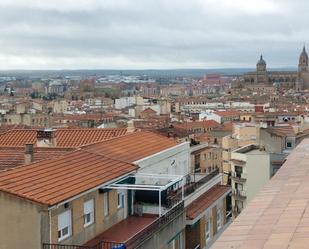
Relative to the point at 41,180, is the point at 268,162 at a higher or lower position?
lower

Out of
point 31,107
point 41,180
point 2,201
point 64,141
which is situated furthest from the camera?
point 31,107

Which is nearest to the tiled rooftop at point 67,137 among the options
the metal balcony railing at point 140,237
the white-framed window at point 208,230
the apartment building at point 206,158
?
the white-framed window at point 208,230

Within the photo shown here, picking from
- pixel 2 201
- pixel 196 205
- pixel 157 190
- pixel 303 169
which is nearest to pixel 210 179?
pixel 196 205

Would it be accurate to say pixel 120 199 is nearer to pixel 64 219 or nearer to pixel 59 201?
pixel 64 219

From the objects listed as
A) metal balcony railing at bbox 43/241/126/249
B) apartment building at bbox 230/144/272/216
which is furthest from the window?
apartment building at bbox 230/144/272/216

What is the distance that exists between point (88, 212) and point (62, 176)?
3.46 feet

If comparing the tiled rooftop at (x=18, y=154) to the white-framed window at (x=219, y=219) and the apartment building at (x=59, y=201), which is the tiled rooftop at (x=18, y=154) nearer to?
the apartment building at (x=59, y=201)

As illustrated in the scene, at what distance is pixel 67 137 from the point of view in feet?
80.9

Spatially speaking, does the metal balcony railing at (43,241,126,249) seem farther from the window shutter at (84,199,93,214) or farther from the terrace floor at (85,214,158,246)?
the window shutter at (84,199,93,214)

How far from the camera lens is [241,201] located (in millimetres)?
41688

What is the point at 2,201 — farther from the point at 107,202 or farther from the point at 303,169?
the point at 303,169

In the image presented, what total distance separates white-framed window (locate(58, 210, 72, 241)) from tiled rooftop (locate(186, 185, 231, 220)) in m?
6.09

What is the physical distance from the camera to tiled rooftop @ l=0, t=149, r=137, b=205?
13914mm

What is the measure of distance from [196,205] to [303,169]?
23.5 ft
